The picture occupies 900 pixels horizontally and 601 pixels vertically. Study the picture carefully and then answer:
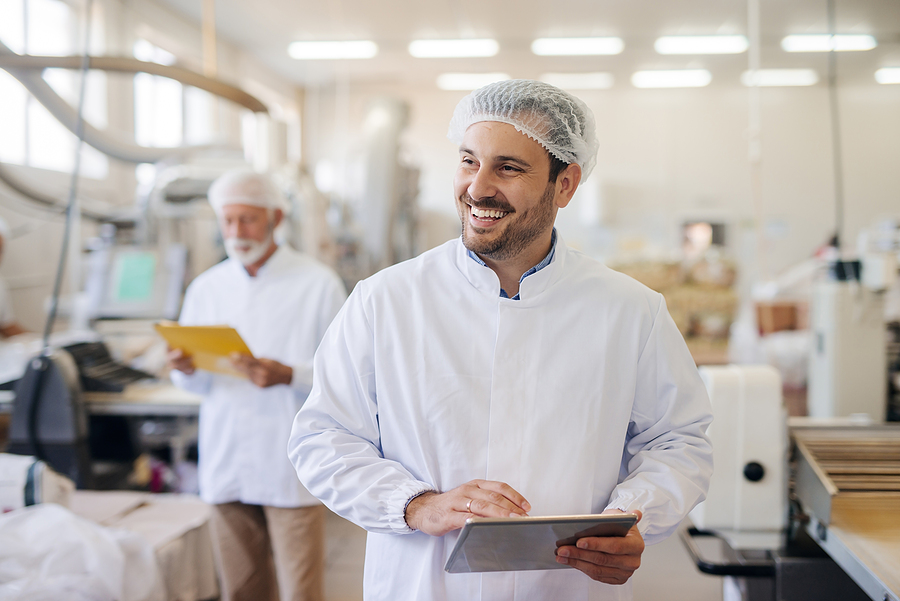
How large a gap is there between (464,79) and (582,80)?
5.59ft

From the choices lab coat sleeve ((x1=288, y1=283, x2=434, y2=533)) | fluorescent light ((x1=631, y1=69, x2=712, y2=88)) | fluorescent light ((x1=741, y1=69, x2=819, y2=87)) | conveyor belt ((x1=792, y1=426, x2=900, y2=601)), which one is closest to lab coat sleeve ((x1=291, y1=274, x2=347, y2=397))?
lab coat sleeve ((x1=288, y1=283, x2=434, y2=533))

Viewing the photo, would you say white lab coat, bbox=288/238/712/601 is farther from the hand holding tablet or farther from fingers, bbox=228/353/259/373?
fingers, bbox=228/353/259/373

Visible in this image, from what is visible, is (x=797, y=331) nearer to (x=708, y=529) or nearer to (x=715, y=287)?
(x=715, y=287)

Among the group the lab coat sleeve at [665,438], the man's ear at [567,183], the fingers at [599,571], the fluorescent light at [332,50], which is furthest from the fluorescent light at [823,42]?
the fingers at [599,571]

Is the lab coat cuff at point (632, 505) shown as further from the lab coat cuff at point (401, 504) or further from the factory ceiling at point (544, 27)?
the factory ceiling at point (544, 27)

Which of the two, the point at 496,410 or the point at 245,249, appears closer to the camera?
the point at 496,410

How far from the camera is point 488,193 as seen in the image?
113 cm

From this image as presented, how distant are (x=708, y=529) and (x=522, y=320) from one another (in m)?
0.97

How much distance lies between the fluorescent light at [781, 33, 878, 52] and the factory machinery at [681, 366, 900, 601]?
7.18m

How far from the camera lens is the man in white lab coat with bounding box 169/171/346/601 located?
77.0 inches


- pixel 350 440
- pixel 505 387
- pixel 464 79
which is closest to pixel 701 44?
pixel 464 79

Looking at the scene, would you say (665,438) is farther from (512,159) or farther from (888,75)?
(888,75)

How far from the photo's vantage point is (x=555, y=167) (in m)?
1.21

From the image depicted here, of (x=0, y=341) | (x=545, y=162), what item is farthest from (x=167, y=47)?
(x=545, y=162)
